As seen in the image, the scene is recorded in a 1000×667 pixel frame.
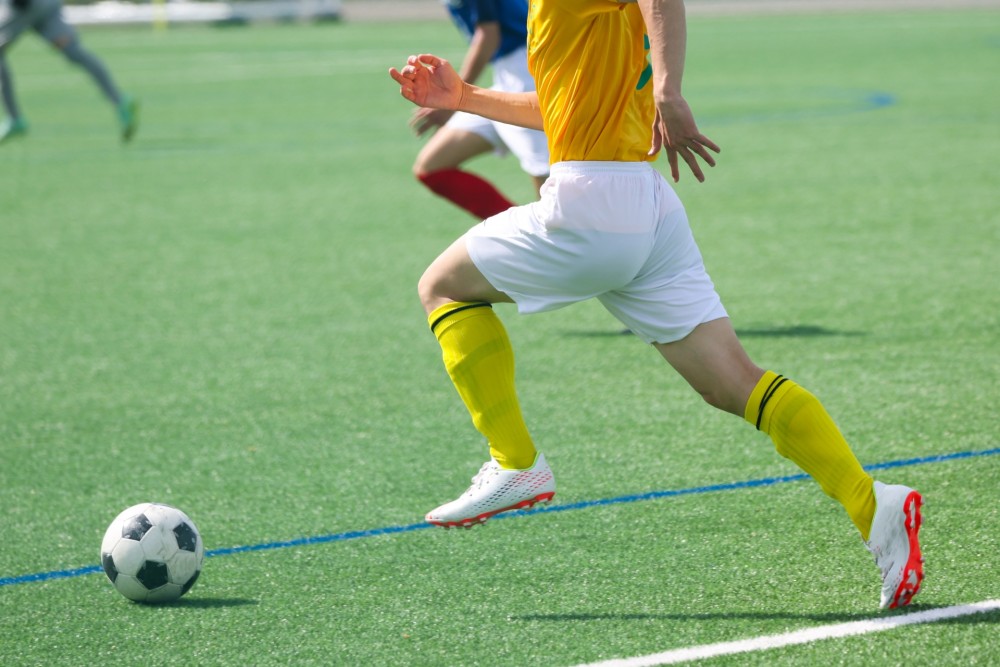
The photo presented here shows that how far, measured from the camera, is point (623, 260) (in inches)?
138

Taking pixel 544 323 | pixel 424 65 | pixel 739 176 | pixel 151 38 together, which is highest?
pixel 424 65

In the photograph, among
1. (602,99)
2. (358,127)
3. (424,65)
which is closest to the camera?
(602,99)

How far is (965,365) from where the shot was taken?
5879 mm

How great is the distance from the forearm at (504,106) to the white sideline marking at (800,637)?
5.12ft

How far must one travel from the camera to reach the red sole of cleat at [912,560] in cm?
339

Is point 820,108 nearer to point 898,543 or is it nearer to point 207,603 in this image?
point 898,543

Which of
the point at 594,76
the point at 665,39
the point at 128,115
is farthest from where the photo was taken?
the point at 128,115

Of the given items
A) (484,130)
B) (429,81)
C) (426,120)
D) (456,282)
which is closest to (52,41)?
(484,130)

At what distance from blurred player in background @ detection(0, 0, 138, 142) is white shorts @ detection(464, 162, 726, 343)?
37.2 feet

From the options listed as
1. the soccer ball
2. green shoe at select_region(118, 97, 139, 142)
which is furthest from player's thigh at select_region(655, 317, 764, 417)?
green shoe at select_region(118, 97, 139, 142)

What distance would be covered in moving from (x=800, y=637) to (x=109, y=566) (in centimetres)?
188

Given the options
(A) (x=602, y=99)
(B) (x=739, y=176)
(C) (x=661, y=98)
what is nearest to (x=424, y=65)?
(A) (x=602, y=99)

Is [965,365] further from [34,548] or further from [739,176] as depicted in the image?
[739,176]

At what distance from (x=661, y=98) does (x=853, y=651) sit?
1.39 metres
